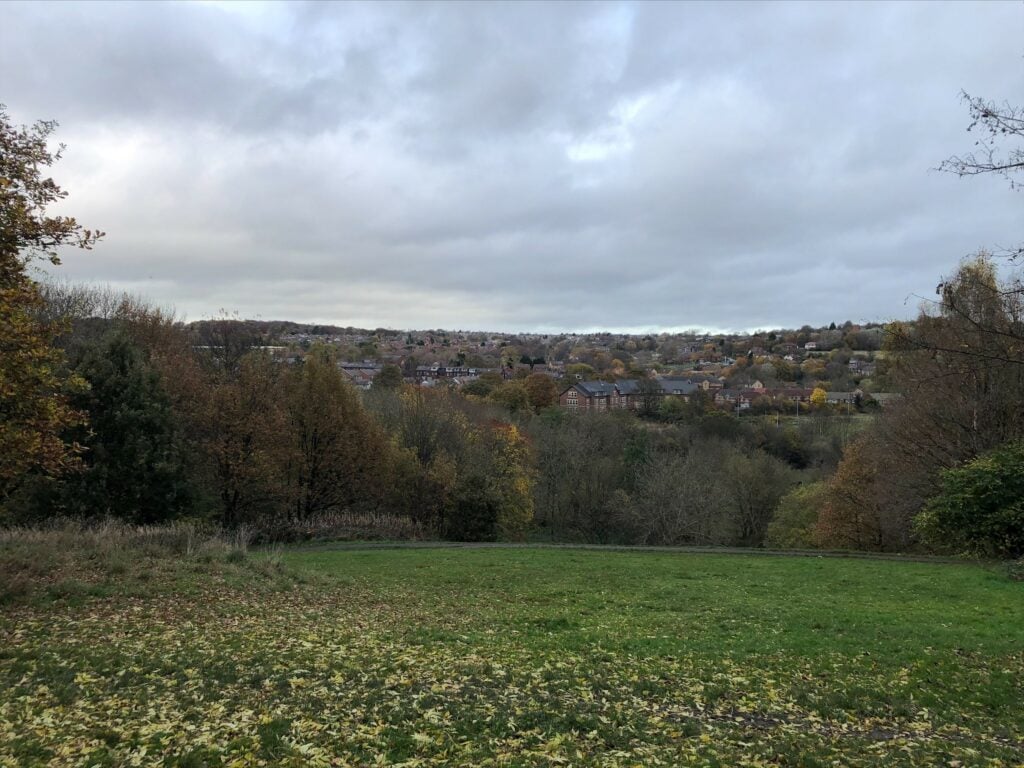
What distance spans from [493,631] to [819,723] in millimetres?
4993

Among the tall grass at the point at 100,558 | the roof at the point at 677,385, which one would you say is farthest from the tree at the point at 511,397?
the tall grass at the point at 100,558

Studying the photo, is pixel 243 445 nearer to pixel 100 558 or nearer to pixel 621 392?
pixel 100 558

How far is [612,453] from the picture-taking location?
52.3 m

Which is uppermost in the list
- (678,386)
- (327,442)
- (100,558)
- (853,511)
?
(678,386)

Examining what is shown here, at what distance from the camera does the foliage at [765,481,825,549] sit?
3441cm

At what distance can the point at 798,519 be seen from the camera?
120ft

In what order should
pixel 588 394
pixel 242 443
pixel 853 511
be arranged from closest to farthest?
1. pixel 242 443
2. pixel 853 511
3. pixel 588 394

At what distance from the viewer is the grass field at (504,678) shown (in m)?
5.41

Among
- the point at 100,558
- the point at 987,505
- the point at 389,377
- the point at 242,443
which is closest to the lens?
the point at 100,558

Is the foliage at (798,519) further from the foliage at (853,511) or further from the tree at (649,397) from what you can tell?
the tree at (649,397)

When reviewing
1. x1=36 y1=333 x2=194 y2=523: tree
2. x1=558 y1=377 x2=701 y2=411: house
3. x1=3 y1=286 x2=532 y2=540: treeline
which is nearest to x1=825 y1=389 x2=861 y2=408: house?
x1=558 y1=377 x2=701 y2=411: house

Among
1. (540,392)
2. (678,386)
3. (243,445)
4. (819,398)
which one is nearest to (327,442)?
(243,445)

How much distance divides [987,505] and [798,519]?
1797cm

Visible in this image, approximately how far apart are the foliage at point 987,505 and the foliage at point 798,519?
13.2 metres
